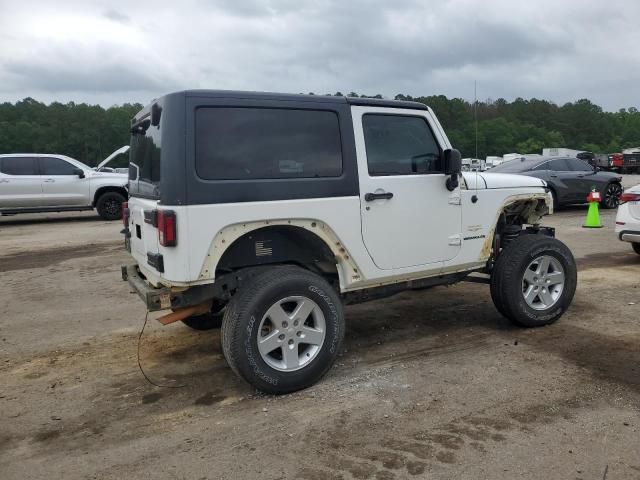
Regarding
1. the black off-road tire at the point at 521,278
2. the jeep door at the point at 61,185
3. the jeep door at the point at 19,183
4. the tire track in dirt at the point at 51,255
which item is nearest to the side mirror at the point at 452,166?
the black off-road tire at the point at 521,278

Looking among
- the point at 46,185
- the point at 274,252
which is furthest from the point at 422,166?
the point at 46,185

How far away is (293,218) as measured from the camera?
3.80 meters

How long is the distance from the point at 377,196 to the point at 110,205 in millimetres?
12212

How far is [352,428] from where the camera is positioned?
330 centimetres

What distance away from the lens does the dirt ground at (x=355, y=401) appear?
294cm

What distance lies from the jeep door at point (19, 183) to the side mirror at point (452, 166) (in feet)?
41.5

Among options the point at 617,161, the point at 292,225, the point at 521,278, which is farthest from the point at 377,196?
the point at 617,161

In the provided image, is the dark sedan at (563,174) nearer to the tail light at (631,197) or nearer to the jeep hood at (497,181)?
the tail light at (631,197)

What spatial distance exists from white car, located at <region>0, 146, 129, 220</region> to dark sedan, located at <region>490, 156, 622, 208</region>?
10272mm

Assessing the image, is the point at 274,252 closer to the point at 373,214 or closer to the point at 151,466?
the point at 373,214

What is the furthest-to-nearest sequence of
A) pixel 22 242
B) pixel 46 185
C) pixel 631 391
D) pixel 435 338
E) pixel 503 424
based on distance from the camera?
1. pixel 46 185
2. pixel 22 242
3. pixel 435 338
4. pixel 631 391
5. pixel 503 424

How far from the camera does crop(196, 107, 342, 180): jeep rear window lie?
11.7 ft

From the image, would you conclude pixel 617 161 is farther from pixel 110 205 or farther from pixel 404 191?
pixel 404 191

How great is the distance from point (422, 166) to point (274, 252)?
146 centimetres
